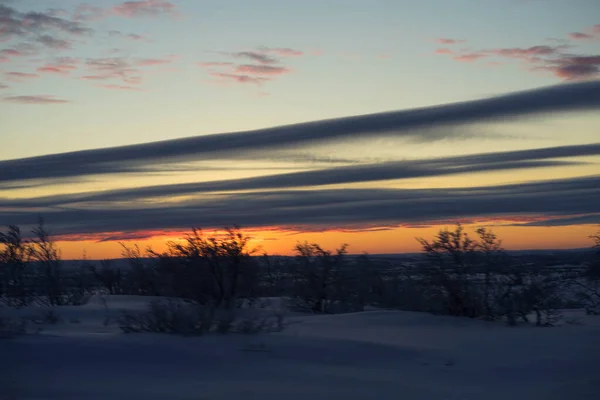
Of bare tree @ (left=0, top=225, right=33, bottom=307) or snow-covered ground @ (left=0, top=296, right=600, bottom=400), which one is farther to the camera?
bare tree @ (left=0, top=225, right=33, bottom=307)

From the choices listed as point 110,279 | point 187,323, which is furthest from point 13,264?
point 187,323

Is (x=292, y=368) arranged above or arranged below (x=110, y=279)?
above

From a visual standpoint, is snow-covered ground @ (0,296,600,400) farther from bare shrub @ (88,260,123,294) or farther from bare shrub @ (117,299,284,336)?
bare shrub @ (88,260,123,294)

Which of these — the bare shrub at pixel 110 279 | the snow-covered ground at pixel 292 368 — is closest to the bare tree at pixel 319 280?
the snow-covered ground at pixel 292 368

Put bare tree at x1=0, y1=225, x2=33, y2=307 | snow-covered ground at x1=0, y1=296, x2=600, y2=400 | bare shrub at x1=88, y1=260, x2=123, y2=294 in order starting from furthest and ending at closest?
1. bare shrub at x1=88, y1=260, x2=123, y2=294
2. bare tree at x1=0, y1=225, x2=33, y2=307
3. snow-covered ground at x1=0, y1=296, x2=600, y2=400

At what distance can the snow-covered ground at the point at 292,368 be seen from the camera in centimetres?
1037

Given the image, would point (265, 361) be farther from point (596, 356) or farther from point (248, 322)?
point (596, 356)

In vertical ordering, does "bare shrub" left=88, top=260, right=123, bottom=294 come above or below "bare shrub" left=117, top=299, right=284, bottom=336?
below

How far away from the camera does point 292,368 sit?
1195cm

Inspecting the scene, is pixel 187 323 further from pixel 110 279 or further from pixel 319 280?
pixel 110 279

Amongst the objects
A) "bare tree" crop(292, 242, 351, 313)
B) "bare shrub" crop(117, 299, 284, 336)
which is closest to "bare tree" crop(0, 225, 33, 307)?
"bare tree" crop(292, 242, 351, 313)

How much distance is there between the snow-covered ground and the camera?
10.4 meters

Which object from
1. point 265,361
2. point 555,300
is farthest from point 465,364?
point 555,300

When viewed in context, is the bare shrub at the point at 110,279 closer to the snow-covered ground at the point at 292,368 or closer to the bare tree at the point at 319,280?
the bare tree at the point at 319,280
